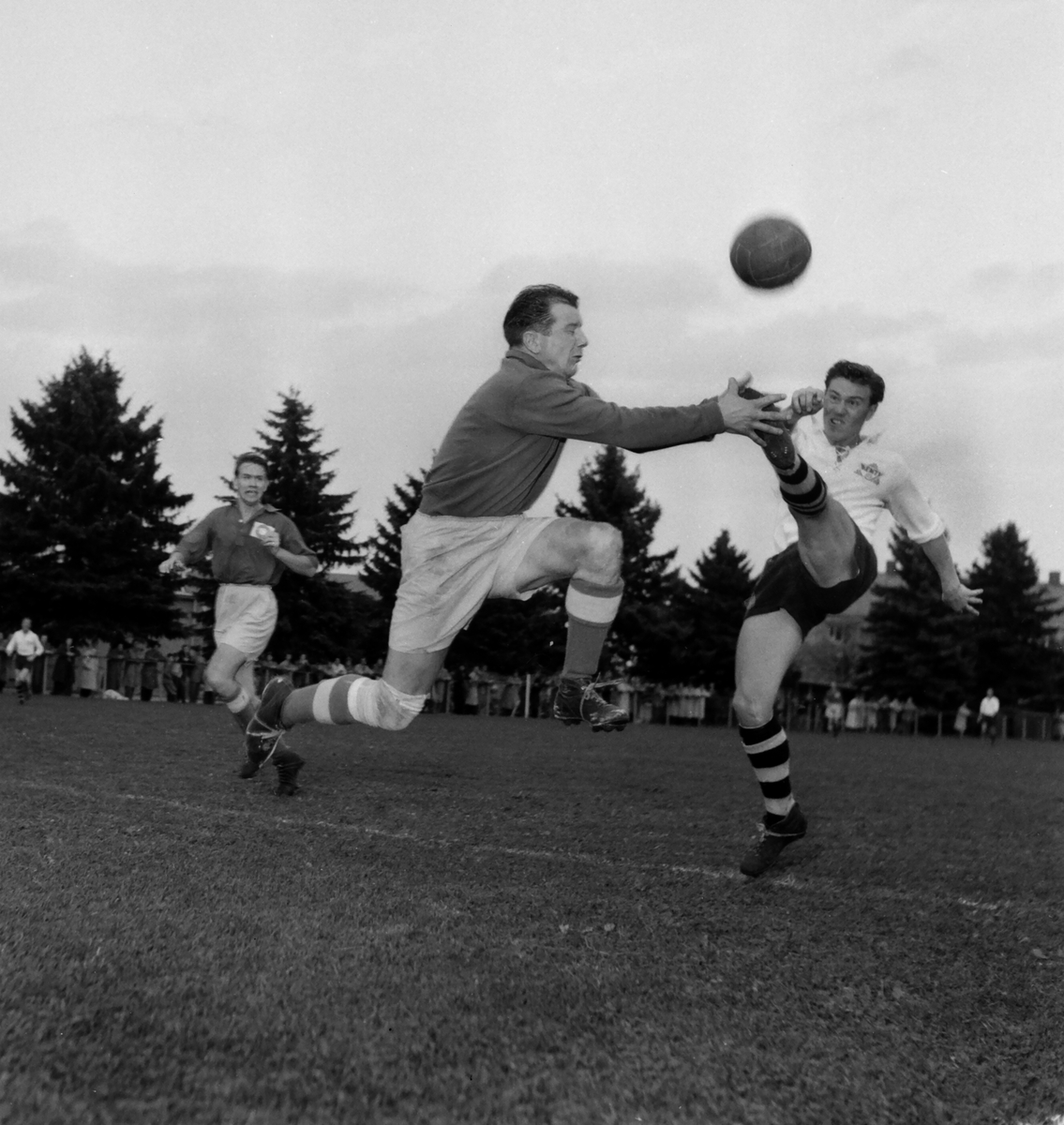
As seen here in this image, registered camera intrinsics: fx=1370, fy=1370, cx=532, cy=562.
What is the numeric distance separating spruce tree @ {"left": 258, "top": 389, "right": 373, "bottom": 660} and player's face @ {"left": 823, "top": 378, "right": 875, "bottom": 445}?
131 ft

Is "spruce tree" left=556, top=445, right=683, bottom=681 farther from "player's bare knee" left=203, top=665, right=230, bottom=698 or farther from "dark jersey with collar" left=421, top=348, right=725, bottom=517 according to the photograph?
"dark jersey with collar" left=421, top=348, right=725, bottom=517

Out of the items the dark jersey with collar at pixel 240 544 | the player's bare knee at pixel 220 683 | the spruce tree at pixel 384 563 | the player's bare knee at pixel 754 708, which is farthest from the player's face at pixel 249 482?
the spruce tree at pixel 384 563

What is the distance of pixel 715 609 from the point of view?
63750 millimetres

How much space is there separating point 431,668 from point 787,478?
1.86 meters

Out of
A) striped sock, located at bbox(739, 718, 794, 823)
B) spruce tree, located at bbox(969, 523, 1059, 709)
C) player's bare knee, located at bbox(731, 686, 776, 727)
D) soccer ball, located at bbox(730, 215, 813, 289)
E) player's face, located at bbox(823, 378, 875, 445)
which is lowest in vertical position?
striped sock, located at bbox(739, 718, 794, 823)

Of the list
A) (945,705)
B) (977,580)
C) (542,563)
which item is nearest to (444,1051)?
(542,563)

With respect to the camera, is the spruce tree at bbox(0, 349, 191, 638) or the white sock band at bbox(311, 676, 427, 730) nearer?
the white sock band at bbox(311, 676, 427, 730)

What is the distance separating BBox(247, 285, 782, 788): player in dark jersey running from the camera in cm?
600

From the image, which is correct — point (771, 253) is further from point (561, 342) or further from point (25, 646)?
Result: point (25, 646)

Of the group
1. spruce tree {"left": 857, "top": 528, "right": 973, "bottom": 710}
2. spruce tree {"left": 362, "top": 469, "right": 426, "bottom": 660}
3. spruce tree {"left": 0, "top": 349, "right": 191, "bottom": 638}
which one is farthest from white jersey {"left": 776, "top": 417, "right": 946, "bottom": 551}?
spruce tree {"left": 857, "top": 528, "right": 973, "bottom": 710}

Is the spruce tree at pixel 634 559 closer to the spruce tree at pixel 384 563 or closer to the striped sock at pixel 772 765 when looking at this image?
the spruce tree at pixel 384 563

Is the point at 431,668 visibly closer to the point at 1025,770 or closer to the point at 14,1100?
the point at 14,1100

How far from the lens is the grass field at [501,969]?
9.27ft

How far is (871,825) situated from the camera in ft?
29.0
